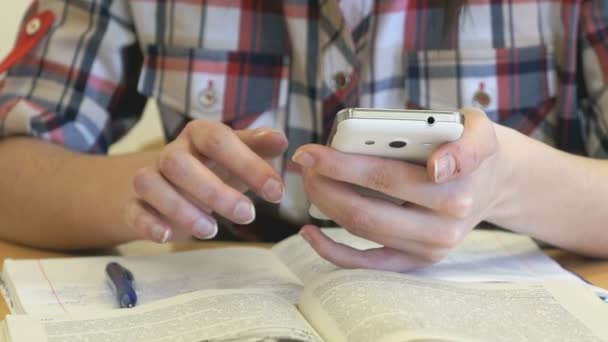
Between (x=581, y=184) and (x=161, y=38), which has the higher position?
(x=161, y=38)

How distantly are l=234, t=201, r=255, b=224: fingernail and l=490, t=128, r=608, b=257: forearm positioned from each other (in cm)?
21

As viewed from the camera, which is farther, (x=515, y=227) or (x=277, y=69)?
(x=277, y=69)

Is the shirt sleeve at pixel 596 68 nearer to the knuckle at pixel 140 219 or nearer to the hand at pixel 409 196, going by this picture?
the hand at pixel 409 196

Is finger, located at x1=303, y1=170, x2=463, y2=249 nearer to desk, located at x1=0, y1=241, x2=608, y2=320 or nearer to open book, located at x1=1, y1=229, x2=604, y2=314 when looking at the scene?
open book, located at x1=1, y1=229, x2=604, y2=314

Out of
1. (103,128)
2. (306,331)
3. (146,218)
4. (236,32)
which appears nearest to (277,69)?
(236,32)

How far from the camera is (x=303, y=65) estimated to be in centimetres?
91

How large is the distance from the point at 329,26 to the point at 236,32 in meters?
0.11

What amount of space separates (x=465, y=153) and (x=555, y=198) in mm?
198

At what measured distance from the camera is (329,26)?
887 mm

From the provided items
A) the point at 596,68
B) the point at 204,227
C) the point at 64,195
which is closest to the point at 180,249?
the point at 64,195

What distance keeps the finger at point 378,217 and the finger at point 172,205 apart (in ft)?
0.28

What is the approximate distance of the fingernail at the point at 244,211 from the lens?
592 mm

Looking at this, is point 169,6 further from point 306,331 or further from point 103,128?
point 306,331

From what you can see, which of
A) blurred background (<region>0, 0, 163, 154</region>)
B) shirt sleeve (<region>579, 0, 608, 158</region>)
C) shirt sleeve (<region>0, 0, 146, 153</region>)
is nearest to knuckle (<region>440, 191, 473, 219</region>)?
shirt sleeve (<region>579, 0, 608, 158</region>)
